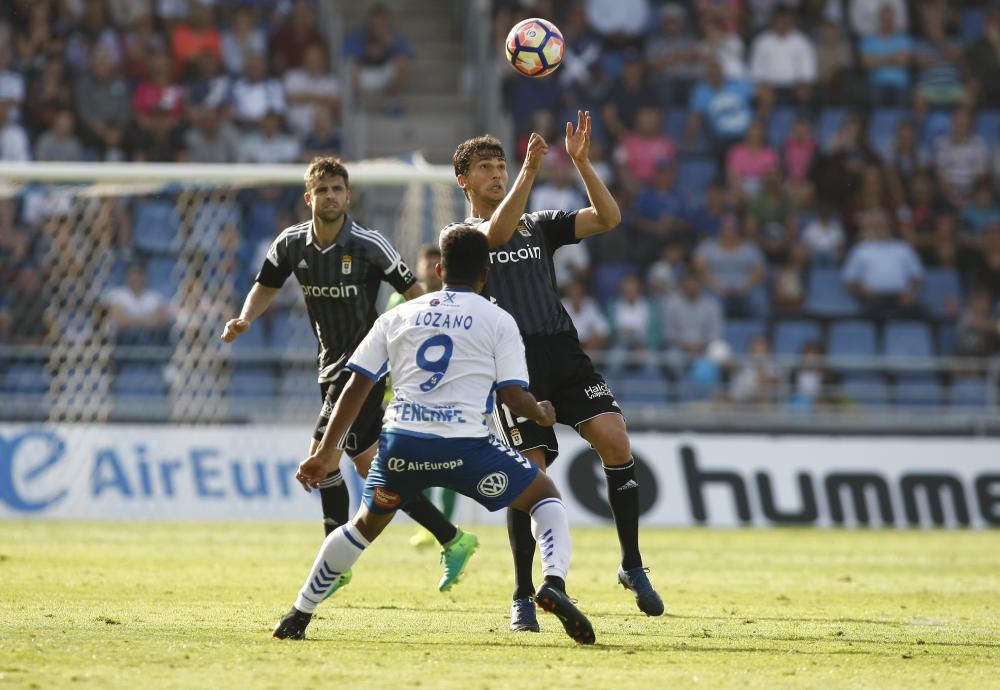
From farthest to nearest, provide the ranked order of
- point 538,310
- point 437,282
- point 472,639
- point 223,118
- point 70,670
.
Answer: point 223,118
point 437,282
point 538,310
point 472,639
point 70,670

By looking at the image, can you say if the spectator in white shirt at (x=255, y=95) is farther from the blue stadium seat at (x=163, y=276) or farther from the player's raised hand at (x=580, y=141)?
the player's raised hand at (x=580, y=141)

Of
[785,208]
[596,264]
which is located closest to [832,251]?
[785,208]

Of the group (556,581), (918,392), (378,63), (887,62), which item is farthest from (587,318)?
(556,581)

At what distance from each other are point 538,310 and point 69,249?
1128cm

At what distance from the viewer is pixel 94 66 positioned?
20875 millimetres

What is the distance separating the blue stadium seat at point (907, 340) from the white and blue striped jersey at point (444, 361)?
14711mm

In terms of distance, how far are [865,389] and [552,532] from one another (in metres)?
13.2

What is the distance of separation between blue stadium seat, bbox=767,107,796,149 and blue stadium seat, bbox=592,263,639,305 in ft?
10.9

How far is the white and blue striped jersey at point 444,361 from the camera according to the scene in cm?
700

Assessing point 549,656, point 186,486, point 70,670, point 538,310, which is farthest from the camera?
point 186,486

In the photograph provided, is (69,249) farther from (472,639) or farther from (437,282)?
(472,639)

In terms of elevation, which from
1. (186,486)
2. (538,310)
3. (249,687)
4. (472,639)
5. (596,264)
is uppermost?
(538,310)

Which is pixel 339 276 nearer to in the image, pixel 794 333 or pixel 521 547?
pixel 521 547

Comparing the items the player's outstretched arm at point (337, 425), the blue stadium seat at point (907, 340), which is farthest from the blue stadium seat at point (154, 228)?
the player's outstretched arm at point (337, 425)
